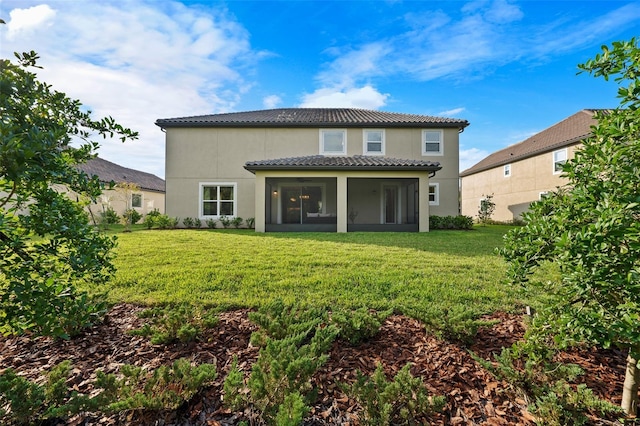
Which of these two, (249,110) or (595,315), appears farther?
(249,110)

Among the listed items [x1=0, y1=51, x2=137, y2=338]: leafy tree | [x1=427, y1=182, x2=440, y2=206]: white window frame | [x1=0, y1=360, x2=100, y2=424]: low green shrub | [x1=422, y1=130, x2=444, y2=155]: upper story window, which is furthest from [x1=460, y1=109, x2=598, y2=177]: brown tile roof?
[x1=0, y1=360, x2=100, y2=424]: low green shrub

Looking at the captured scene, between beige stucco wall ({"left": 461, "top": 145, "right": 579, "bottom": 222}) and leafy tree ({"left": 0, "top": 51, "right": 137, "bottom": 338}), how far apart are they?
1969 centimetres

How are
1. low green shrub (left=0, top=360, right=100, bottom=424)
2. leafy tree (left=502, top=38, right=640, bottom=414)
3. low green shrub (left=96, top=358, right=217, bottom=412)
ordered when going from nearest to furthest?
leafy tree (left=502, top=38, right=640, bottom=414), low green shrub (left=0, top=360, right=100, bottom=424), low green shrub (left=96, top=358, right=217, bottom=412)

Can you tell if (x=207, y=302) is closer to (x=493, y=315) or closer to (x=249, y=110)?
(x=493, y=315)

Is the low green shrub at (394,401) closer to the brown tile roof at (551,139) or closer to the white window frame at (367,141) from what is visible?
the white window frame at (367,141)

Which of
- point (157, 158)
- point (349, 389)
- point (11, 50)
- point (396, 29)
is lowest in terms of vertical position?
point (349, 389)

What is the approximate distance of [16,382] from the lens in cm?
184

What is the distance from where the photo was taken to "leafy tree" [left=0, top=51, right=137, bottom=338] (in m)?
1.54

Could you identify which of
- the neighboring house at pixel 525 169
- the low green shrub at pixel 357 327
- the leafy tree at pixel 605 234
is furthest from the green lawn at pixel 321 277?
the neighboring house at pixel 525 169

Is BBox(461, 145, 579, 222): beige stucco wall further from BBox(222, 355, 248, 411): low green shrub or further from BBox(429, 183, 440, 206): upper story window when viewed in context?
BBox(222, 355, 248, 411): low green shrub

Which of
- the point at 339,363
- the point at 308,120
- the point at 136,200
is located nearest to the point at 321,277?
the point at 339,363

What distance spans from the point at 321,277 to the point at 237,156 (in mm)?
12180

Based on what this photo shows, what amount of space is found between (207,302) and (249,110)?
17733 millimetres

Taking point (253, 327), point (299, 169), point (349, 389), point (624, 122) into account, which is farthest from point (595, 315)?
point (299, 169)
